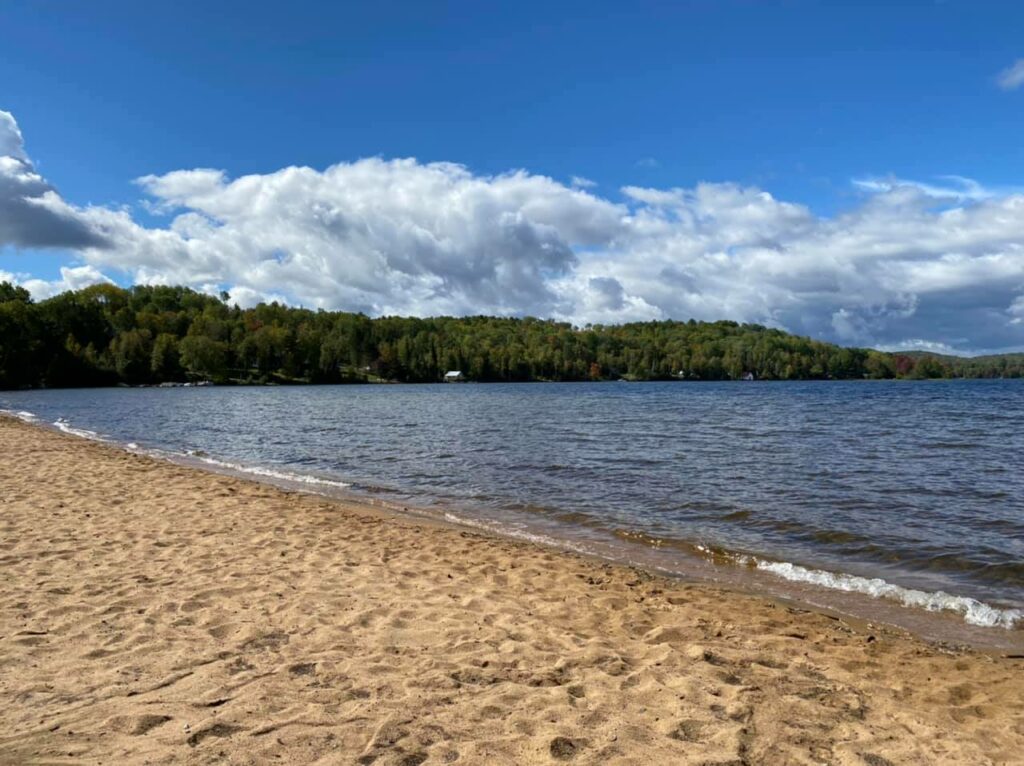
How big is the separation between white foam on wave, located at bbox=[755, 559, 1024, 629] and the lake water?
3 centimetres

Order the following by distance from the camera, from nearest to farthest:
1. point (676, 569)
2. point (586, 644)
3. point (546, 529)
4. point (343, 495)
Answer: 1. point (586, 644)
2. point (676, 569)
3. point (546, 529)
4. point (343, 495)

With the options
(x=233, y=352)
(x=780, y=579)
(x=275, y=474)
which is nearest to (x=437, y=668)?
(x=780, y=579)

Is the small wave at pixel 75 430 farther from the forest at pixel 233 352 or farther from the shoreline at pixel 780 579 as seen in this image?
the forest at pixel 233 352

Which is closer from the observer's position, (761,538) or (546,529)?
(761,538)

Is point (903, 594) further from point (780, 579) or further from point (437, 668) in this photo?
point (437, 668)

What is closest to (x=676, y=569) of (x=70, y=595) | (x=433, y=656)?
(x=433, y=656)

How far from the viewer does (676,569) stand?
1082cm

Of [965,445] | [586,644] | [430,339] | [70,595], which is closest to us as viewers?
[586,644]

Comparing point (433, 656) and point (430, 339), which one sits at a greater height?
point (430, 339)

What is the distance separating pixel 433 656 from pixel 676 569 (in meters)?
5.75

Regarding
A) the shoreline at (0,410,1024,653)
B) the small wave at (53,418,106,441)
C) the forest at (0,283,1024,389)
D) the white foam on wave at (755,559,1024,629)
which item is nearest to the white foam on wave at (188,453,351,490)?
the shoreline at (0,410,1024,653)

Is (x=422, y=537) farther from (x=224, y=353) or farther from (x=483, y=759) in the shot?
(x=224, y=353)

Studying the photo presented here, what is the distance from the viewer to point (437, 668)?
19.6 feet

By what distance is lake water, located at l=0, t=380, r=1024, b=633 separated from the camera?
10844 mm
